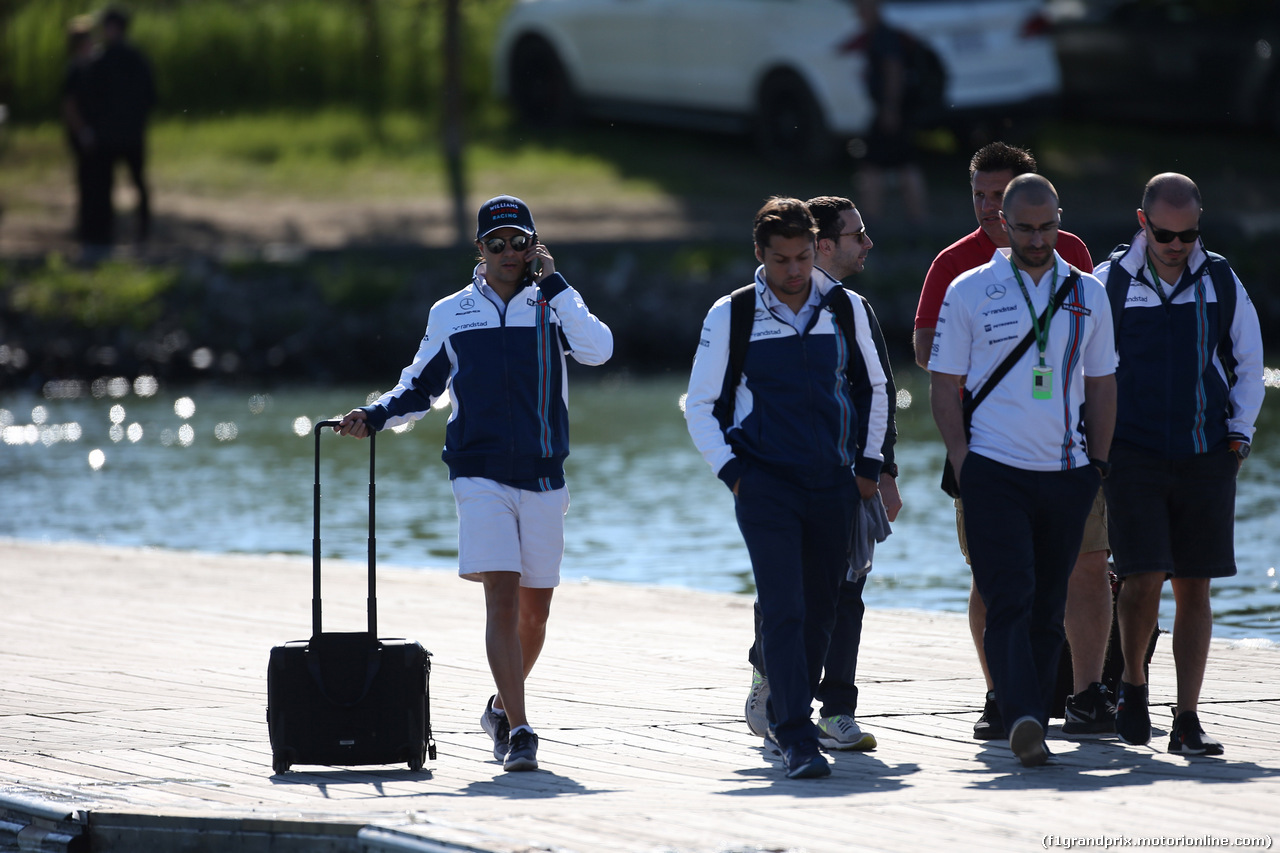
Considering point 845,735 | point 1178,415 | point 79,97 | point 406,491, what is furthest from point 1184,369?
point 79,97

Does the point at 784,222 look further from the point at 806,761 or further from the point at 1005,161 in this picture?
the point at 806,761

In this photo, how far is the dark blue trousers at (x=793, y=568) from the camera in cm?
610

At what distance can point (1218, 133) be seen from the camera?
86.7 feet

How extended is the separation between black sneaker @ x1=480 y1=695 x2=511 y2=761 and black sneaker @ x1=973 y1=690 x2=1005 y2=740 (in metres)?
1.47

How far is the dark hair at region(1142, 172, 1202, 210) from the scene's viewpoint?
6383mm

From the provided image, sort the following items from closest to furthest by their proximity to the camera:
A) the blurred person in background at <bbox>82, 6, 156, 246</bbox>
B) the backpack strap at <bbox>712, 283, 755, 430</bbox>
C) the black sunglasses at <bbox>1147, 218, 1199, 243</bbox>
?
1. the backpack strap at <bbox>712, 283, 755, 430</bbox>
2. the black sunglasses at <bbox>1147, 218, 1199, 243</bbox>
3. the blurred person in background at <bbox>82, 6, 156, 246</bbox>

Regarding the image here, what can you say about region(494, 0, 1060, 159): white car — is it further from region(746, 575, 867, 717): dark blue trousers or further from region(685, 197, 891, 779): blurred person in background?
region(685, 197, 891, 779): blurred person in background

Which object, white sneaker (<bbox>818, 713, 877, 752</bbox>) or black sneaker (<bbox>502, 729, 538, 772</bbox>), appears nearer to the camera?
black sneaker (<bbox>502, 729, 538, 772</bbox>)

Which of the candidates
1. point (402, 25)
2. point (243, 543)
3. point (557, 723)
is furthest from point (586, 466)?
point (402, 25)

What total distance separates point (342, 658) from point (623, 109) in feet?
62.4

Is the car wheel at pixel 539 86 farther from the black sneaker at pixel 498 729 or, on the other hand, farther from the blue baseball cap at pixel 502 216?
the black sneaker at pixel 498 729

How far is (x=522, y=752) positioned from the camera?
6215 mm

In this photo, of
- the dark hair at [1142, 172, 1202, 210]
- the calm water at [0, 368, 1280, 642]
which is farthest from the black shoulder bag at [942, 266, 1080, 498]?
the calm water at [0, 368, 1280, 642]

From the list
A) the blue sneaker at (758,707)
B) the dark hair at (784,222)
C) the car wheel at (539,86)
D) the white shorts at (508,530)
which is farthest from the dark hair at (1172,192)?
the car wheel at (539,86)
